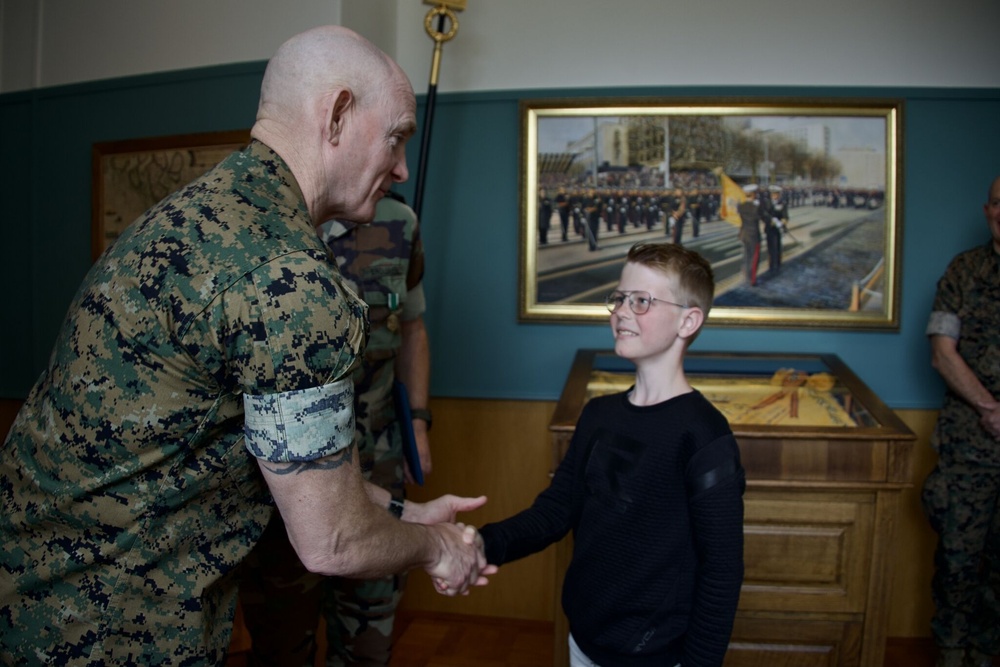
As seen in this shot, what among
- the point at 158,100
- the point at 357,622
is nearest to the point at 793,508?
the point at 357,622

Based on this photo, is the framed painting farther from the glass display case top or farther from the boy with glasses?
the boy with glasses

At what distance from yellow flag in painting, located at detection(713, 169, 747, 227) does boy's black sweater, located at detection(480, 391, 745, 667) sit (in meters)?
1.93

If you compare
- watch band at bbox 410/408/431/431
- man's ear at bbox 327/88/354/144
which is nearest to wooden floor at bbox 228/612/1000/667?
watch band at bbox 410/408/431/431

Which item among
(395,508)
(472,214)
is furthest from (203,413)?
(472,214)

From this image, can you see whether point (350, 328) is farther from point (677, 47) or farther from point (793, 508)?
point (677, 47)

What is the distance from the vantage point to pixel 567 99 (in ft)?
11.7

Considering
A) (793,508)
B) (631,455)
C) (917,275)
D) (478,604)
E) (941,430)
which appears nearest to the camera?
(631,455)

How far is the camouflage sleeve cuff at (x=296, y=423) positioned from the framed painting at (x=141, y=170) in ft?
7.57

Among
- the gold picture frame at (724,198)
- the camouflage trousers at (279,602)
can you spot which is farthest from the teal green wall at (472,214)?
the camouflage trousers at (279,602)

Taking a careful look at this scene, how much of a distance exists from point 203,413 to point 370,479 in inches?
48.2

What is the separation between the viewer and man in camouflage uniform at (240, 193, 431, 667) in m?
2.11

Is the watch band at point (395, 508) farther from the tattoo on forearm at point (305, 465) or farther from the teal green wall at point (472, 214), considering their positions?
the teal green wall at point (472, 214)

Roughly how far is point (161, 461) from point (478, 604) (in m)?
2.79

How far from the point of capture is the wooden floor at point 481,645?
3.34 meters
